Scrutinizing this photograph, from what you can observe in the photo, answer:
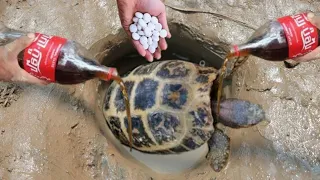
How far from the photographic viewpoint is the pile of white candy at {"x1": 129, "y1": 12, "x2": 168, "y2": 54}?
72.0 inches

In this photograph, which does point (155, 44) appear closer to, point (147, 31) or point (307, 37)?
point (147, 31)

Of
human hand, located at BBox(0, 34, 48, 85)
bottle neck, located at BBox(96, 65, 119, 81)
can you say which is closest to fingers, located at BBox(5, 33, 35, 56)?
human hand, located at BBox(0, 34, 48, 85)

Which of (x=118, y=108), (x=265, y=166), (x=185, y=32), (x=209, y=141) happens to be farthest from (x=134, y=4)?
(x=265, y=166)

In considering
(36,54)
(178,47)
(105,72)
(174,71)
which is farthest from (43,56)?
(178,47)

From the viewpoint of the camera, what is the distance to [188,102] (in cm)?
179

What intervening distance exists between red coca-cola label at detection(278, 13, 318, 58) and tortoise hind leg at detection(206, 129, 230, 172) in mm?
592

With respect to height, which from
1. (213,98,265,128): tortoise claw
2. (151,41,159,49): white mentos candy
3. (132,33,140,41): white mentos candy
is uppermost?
(132,33,140,41): white mentos candy

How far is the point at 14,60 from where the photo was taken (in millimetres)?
1369

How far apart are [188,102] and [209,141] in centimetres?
28

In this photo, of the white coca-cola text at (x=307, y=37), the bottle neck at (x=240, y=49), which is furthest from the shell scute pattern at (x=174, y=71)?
the white coca-cola text at (x=307, y=37)

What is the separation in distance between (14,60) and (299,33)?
907mm

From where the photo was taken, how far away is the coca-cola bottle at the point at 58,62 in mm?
1320

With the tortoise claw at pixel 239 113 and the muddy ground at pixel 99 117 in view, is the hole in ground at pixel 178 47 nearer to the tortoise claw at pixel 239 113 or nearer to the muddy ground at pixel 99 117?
the muddy ground at pixel 99 117

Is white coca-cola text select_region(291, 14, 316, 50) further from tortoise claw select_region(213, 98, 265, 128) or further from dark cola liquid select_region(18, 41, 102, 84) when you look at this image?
dark cola liquid select_region(18, 41, 102, 84)
